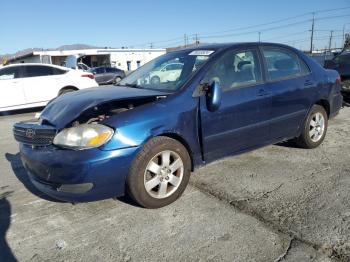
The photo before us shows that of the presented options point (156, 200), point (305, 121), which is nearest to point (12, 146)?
point (156, 200)

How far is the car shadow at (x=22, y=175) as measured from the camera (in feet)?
13.2

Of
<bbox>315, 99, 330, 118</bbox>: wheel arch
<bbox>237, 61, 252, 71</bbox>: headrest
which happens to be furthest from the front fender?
<bbox>315, 99, 330, 118</bbox>: wheel arch

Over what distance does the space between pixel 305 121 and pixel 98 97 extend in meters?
2.95

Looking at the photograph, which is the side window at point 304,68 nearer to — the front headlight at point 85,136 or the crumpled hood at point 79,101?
the crumpled hood at point 79,101

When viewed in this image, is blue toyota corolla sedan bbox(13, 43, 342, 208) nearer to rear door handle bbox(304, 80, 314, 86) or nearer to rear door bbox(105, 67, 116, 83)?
rear door handle bbox(304, 80, 314, 86)

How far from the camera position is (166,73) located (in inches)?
172

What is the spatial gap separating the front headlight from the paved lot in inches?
29.0

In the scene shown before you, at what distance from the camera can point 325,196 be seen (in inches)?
144

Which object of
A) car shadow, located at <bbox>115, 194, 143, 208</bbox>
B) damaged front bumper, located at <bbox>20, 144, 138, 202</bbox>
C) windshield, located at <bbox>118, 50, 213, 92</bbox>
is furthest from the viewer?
windshield, located at <bbox>118, 50, 213, 92</bbox>

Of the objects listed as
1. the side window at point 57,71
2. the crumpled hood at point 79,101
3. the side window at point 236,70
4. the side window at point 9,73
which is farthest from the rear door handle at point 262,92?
the side window at point 9,73

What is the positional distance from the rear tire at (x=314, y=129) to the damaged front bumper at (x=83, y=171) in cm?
292

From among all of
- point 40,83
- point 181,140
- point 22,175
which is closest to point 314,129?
point 181,140

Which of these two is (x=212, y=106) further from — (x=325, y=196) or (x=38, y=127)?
(x=38, y=127)

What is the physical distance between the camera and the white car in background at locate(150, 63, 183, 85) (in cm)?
416
